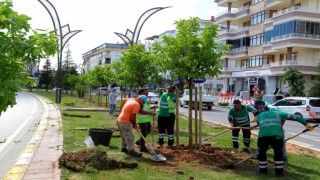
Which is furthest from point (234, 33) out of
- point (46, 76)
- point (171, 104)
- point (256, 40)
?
point (46, 76)

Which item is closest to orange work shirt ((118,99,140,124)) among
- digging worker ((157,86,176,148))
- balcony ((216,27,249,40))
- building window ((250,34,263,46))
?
digging worker ((157,86,176,148))

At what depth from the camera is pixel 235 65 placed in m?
61.3

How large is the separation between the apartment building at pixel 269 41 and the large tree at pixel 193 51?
35.2m

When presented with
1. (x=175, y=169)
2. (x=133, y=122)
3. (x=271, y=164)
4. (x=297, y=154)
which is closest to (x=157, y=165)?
(x=175, y=169)

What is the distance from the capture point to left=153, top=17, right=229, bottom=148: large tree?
9445mm

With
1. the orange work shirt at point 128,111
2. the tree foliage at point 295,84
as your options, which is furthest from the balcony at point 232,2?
the orange work shirt at point 128,111

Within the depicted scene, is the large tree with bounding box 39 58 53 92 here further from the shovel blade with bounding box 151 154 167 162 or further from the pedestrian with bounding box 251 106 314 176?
the pedestrian with bounding box 251 106 314 176

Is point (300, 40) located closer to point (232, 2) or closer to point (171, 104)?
point (232, 2)

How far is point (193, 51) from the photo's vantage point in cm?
953

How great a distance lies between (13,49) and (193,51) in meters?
6.36

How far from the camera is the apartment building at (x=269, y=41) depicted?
4238cm

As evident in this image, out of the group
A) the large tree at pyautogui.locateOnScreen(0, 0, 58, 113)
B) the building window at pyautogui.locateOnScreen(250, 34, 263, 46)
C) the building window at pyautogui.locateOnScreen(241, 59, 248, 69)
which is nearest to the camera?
the large tree at pyautogui.locateOnScreen(0, 0, 58, 113)

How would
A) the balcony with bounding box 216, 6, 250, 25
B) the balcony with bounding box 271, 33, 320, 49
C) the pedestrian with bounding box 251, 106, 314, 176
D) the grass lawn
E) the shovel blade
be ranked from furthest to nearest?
the balcony with bounding box 216, 6, 250, 25 < the balcony with bounding box 271, 33, 320, 49 < the shovel blade < the pedestrian with bounding box 251, 106, 314, 176 < the grass lawn

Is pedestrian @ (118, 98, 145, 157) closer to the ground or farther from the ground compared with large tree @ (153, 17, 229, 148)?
closer to the ground
